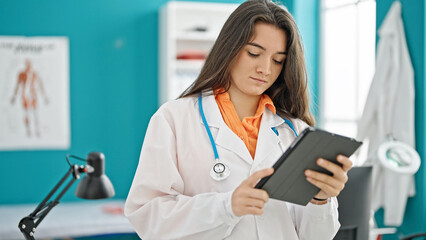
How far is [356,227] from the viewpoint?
172cm

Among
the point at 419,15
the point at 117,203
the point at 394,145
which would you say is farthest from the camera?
the point at 117,203

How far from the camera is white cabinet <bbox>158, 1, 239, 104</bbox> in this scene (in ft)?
12.4

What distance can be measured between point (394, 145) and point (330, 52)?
2164 mm

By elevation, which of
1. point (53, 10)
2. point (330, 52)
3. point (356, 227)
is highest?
point (53, 10)

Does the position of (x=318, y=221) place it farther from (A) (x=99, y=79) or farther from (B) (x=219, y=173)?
(A) (x=99, y=79)

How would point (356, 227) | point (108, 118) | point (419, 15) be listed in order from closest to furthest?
point (356, 227)
point (419, 15)
point (108, 118)

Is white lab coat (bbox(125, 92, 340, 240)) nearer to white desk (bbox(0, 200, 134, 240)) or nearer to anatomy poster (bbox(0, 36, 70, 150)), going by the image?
white desk (bbox(0, 200, 134, 240))

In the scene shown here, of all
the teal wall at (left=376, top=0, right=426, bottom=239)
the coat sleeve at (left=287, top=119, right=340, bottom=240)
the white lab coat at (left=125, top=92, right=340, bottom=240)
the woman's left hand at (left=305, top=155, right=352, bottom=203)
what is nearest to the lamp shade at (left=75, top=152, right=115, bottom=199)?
the white lab coat at (left=125, top=92, right=340, bottom=240)

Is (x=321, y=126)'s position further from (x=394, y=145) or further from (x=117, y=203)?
(x=394, y=145)

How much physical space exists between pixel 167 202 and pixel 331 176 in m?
0.40

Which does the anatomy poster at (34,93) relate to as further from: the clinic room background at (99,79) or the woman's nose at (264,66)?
the woman's nose at (264,66)

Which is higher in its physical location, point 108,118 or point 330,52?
point 330,52

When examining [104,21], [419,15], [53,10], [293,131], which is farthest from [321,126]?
[293,131]

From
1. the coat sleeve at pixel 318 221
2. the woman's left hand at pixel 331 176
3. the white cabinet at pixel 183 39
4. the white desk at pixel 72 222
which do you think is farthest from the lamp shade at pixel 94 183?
the white cabinet at pixel 183 39
